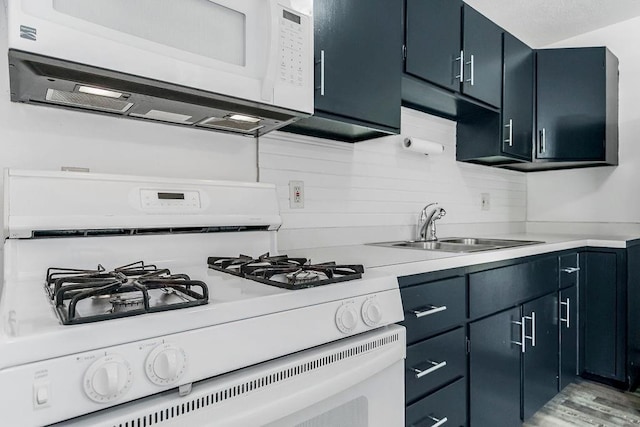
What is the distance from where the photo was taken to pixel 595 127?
8.96ft

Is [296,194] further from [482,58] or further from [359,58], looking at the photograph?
[482,58]

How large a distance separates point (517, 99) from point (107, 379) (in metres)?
2.74

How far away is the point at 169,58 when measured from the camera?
1.02 meters

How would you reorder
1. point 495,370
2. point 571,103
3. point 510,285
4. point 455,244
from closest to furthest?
point 495,370
point 510,285
point 455,244
point 571,103

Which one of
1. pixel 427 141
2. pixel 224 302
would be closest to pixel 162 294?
pixel 224 302

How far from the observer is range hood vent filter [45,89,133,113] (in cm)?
109

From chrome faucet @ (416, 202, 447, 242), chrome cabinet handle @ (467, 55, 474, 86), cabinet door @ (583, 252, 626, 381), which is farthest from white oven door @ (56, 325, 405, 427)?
cabinet door @ (583, 252, 626, 381)

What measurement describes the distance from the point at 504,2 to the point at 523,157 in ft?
3.27

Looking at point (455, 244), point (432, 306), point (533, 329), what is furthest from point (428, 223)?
point (432, 306)

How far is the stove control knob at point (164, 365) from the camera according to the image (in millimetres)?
650

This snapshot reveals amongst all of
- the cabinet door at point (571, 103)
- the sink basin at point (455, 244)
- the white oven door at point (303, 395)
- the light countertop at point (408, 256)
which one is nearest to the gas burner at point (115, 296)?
the white oven door at point (303, 395)

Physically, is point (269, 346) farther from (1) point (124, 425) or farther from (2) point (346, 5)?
(2) point (346, 5)

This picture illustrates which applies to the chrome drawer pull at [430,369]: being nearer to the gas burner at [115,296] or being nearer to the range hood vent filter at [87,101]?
the gas burner at [115,296]

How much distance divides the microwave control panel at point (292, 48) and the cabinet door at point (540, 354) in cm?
153
